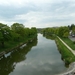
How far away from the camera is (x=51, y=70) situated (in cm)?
1969

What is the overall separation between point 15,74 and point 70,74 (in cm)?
767

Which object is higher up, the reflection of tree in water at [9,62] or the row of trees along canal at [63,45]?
the row of trees along canal at [63,45]

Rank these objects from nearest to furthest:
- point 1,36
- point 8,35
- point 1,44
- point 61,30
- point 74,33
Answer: point 1,36, point 8,35, point 1,44, point 61,30, point 74,33

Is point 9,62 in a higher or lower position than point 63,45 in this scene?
lower

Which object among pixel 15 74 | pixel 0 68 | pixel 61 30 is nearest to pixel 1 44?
pixel 0 68

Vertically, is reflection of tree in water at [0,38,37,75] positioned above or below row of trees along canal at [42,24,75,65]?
below

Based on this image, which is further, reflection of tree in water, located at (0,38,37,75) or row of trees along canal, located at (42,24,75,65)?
row of trees along canal, located at (42,24,75,65)

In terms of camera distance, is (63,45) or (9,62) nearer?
(9,62)

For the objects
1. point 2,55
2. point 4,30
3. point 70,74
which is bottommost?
point 2,55

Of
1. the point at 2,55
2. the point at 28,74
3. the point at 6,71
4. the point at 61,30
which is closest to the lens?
the point at 28,74

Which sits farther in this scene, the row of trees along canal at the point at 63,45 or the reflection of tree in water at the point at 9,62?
the row of trees along canal at the point at 63,45

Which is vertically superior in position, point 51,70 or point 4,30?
point 4,30

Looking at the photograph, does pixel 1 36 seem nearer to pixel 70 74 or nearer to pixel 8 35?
pixel 8 35

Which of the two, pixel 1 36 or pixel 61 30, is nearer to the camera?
pixel 1 36
